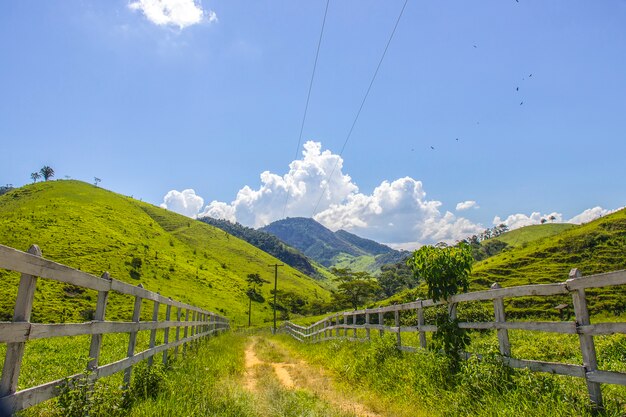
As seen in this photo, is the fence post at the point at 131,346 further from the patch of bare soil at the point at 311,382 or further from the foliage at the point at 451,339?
the foliage at the point at 451,339

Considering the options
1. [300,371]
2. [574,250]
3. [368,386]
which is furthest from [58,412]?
[574,250]

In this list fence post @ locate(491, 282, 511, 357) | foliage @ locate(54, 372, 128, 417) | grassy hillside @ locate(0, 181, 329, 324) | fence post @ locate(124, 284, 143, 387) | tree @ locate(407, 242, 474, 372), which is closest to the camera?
foliage @ locate(54, 372, 128, 417)

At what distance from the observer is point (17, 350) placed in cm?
343

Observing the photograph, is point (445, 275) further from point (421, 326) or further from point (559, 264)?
point (559, 264)

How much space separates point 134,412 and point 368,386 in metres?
5.13

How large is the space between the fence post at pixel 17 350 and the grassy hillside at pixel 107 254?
55.9 metres

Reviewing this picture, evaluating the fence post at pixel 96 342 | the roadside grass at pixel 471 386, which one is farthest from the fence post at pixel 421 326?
the fence post at pixel 96 342

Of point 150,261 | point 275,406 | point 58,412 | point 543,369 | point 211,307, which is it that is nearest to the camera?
point 58,412

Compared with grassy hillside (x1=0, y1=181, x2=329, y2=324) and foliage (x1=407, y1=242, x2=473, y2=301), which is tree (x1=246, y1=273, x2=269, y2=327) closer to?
grassy hillside (x1=0, y1=181, x2=329, y2=324)

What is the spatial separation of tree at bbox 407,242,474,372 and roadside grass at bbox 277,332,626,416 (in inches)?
17.9

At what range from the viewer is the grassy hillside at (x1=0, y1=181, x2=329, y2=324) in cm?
5947

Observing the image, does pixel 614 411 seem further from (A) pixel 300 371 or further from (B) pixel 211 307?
(B) pixel 211 307

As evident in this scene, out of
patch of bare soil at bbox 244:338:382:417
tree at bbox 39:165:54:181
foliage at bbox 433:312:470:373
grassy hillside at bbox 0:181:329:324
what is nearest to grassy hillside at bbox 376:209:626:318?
grassy hillside at bbox 0:181:329:324

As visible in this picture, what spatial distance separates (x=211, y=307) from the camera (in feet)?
276
